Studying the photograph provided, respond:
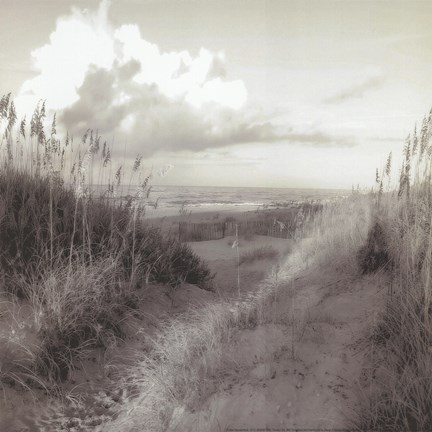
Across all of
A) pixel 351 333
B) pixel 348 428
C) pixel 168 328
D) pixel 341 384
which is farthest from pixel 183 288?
pixel 348 428

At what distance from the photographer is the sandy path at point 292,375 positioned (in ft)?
7.93

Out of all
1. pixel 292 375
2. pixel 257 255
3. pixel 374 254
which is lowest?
pixel 257 255

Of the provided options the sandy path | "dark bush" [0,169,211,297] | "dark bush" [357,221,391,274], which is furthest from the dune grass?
the sandy path

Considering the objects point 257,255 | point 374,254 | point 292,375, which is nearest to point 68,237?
point 292,375

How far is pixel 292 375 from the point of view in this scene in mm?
2811

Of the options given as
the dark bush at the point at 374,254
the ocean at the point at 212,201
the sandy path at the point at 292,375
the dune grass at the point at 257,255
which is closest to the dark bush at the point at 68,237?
the sandy path at the point at 292,375

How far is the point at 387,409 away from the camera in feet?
7.01

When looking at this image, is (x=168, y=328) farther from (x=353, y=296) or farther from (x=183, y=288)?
(x=353, y=296)

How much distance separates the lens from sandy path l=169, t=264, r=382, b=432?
7.93 feet

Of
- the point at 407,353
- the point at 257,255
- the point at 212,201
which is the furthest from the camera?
the point at 212,201

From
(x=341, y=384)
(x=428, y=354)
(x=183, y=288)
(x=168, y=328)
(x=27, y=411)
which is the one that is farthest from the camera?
(x=183, y=288)

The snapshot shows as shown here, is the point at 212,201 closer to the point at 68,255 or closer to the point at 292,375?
the point at 68,255

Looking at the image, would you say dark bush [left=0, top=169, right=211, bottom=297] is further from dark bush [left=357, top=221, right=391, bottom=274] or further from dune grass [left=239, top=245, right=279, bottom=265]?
dune grass [left=239, top=245, right=279, bottom=265]

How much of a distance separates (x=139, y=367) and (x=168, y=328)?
34.0 inches
